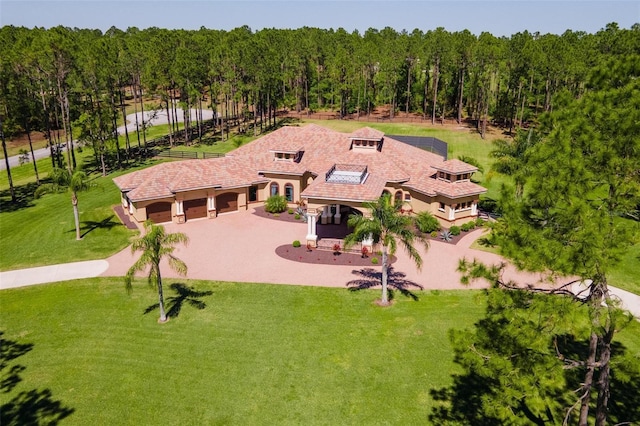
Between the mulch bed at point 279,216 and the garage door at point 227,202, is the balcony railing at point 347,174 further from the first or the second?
the garage door at point 227,202

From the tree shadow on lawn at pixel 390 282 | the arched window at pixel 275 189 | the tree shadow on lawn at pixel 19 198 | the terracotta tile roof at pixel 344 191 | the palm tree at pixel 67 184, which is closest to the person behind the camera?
the tree shadow on lawn at pixel 390 282

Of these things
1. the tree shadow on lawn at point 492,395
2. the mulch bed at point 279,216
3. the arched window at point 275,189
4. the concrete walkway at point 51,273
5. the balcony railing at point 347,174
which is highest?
the balcony railing at point 347,174

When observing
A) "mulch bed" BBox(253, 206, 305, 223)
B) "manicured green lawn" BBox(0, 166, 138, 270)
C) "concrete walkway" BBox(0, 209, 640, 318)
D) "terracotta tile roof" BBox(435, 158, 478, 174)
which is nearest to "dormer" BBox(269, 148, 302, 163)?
"mulch bed" BBox(253, 206, 305, 223)

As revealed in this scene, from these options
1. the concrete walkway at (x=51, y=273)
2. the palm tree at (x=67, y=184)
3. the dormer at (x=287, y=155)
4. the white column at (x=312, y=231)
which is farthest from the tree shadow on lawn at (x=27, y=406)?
the dormer at (x=287, y=155)

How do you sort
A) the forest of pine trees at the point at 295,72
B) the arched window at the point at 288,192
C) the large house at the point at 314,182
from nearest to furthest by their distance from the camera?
the large house at the point at 314,182 → the arched window at the point at 288,192 → the forest of pine trees at the point at 295,72

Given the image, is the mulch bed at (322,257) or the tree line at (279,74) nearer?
the mulch bed at (322,257)

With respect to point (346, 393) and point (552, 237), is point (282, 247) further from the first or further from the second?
point (552, 237)

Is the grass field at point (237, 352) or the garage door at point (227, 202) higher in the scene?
the garage door at point (227, 202)
